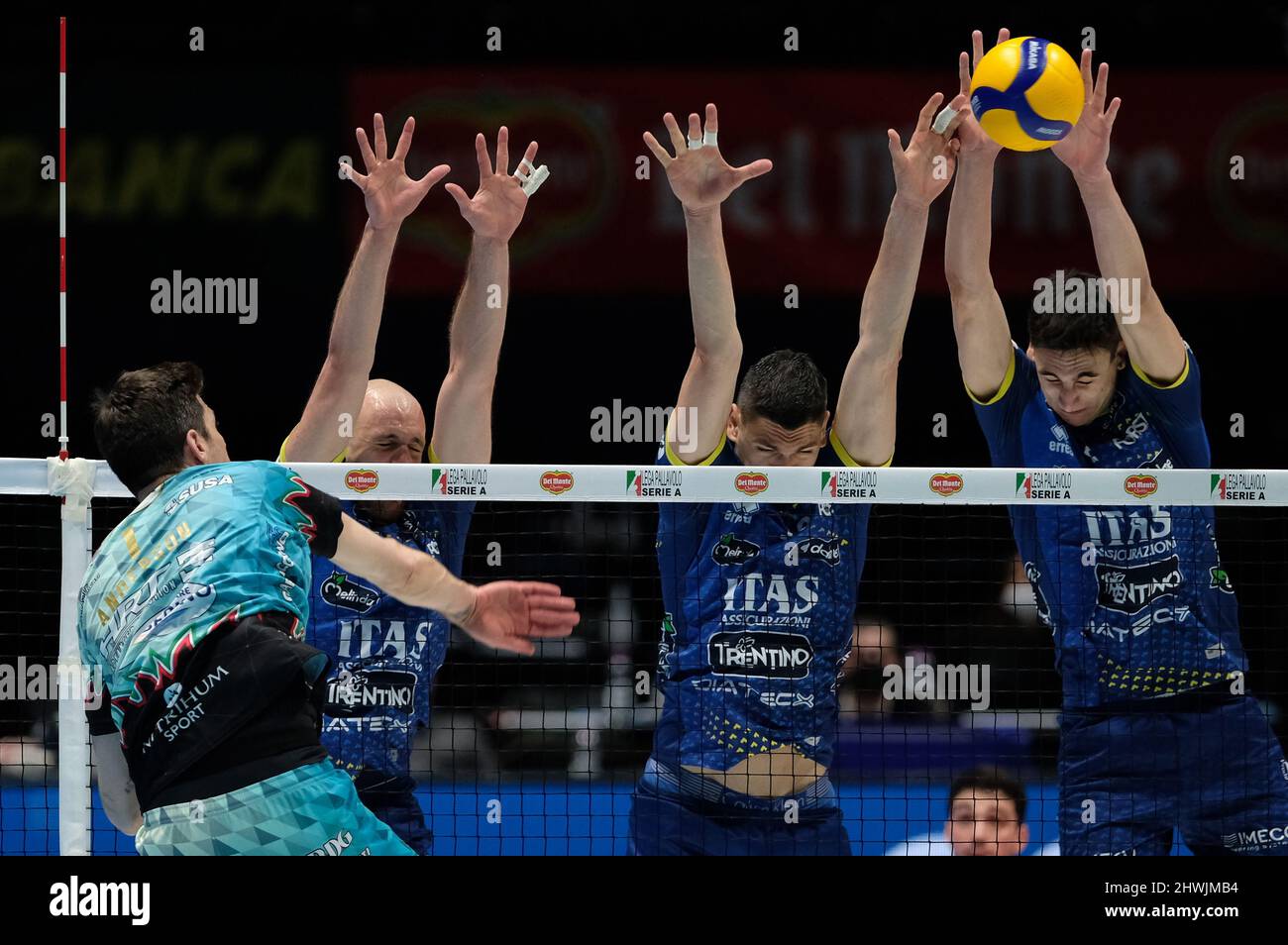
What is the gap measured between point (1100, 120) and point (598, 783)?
4.73 metres

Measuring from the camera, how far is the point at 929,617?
11805mm

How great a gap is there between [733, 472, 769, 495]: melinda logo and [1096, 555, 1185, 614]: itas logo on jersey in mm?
1386

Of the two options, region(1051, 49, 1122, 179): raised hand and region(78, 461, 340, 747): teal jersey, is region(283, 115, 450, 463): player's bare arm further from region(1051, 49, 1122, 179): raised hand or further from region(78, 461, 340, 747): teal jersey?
region(1051, 49, 1122, 179): raised hand

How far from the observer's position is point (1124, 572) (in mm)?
5961

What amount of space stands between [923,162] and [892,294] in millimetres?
519

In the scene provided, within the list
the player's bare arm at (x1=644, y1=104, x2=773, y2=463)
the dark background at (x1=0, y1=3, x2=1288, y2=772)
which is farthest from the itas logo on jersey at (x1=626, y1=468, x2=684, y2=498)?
the dark background at (x1=0, y1=3, x2=1288, y2=772)

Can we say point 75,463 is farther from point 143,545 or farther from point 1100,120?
point 1100,120

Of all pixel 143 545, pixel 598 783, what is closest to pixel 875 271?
pixel 143 545

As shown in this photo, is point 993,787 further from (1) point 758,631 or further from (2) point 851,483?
(2) point 851,483

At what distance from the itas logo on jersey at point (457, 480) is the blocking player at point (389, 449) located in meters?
0.01

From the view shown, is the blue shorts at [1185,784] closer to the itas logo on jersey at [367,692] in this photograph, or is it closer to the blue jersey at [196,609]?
the itas logo on jersey at [367,692]

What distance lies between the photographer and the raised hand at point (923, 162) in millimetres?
5973

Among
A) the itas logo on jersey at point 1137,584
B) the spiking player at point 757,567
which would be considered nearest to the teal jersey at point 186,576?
the spiking player at point 757,567
